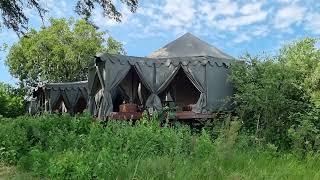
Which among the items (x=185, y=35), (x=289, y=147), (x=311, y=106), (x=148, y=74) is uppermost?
(x=185, y=35)

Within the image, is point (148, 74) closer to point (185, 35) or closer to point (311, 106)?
point (185, 35)

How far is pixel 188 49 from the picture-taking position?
2045cm

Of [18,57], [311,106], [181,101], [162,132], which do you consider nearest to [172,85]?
[181,101]

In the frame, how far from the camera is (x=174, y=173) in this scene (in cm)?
573

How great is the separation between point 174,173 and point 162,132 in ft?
8.83

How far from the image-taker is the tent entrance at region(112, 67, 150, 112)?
20.0 metres

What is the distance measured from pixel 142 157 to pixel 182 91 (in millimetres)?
13835

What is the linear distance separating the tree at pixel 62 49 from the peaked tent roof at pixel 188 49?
21985mm

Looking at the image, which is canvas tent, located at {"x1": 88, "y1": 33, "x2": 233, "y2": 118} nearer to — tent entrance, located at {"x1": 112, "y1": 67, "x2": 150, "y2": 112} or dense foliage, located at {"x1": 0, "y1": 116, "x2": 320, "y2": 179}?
tent entrance, located at {"x1": 112, "y1": 67, "x2": 150, "y2": 112}

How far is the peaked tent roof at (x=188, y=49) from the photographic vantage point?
20.2m

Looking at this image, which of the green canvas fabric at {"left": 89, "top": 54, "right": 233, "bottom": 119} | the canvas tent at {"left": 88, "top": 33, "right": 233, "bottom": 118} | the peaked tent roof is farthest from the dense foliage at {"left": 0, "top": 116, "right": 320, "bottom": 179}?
the peaked tent roof

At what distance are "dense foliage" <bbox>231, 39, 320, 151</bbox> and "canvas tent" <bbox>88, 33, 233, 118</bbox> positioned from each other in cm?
88

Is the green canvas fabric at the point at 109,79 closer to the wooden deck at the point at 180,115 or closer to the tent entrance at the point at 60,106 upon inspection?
the wooden deck at the point at 180,115

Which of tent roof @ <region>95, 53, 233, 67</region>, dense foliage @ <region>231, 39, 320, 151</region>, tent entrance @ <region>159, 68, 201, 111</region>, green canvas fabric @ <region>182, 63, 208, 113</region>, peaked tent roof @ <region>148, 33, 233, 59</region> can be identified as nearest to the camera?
dense foliage @ <region>231, 39, 320, 151</region>
